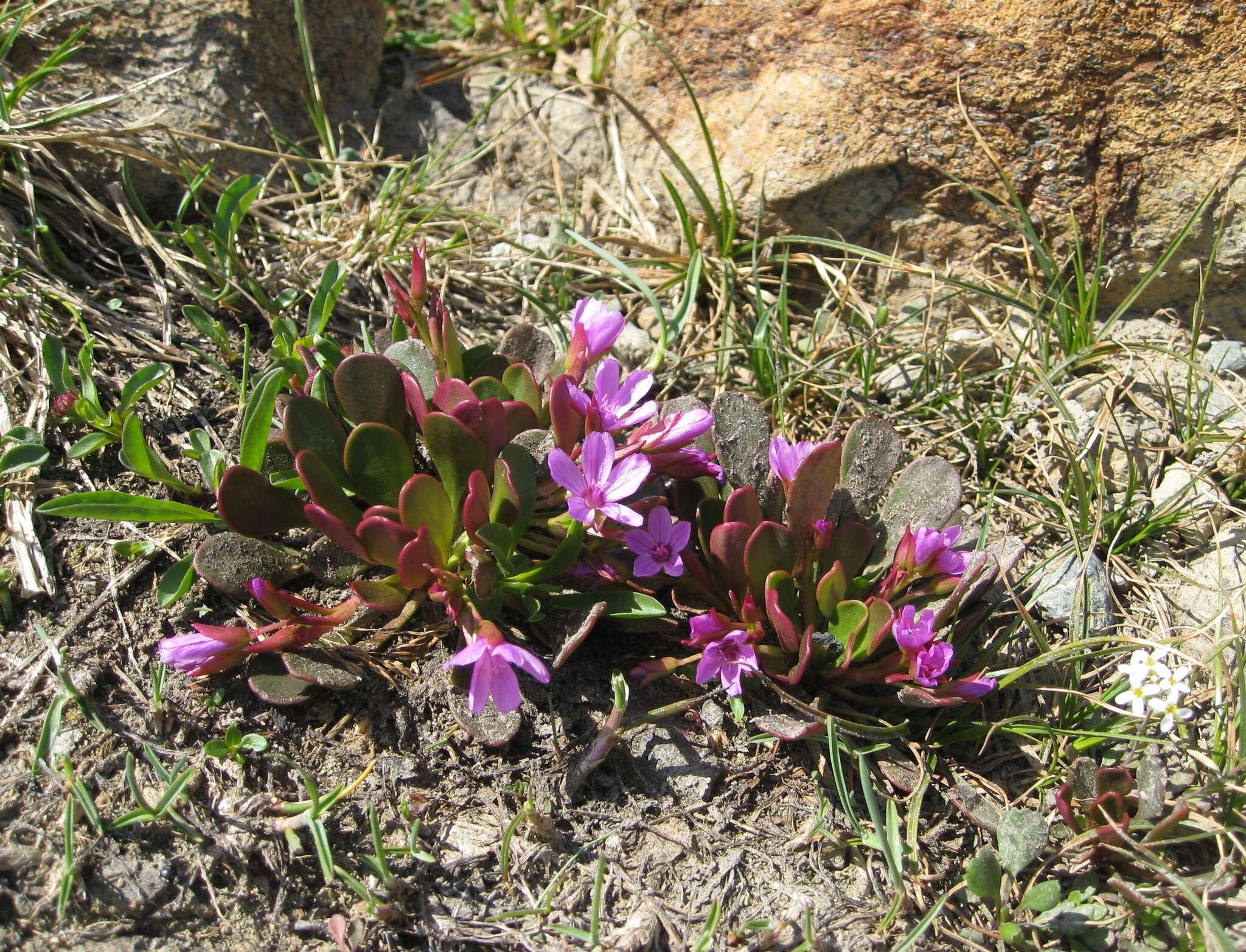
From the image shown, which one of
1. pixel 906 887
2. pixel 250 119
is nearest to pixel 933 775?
pixel 906 887

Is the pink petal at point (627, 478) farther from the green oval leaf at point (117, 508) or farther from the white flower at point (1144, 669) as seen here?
the white flower at point (1144, 669)

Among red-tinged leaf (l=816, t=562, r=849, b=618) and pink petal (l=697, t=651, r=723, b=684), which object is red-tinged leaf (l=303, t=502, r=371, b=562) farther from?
red-tinged leaf (l=816, t=562, r=849, b=618)

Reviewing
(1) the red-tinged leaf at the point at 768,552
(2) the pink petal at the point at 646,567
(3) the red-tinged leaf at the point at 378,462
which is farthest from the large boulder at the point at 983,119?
(3) the red-tinged leaf at the point at 378,462

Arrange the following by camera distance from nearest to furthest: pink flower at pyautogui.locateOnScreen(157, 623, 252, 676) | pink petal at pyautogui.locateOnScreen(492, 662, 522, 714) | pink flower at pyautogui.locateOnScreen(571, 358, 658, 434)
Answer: pink petal at pyautogui.locateOnScreen(492, 662, 522, 714)
pink flower at pyautogui.locateOnScreen(157, 623, 252, 676)
pink flower at pyautogui.locateOnScreen(571, 358, 658, 434)

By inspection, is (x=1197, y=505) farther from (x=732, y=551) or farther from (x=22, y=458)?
(x=22, y=458)

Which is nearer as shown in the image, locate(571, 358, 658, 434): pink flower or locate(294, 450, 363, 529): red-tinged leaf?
locate(294, 450, 363, 529): red-tinged leaf

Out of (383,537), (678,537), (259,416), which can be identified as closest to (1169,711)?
(678,537)

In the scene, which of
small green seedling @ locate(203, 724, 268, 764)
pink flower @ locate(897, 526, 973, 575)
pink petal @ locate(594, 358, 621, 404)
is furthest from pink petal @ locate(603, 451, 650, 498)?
small green seedling @ locate(203, 724, 268, 764)
